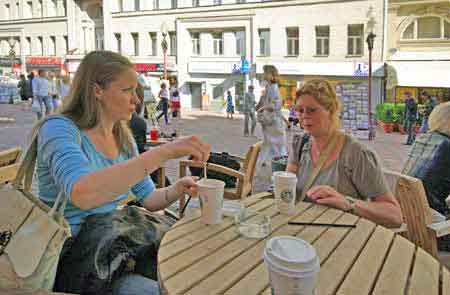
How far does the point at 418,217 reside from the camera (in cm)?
257

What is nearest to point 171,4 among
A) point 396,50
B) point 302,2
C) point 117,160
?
point 302,2

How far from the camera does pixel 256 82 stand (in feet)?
88.3

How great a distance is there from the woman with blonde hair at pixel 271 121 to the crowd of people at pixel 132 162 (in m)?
5.75

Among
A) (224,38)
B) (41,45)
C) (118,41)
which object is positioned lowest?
(224,38)

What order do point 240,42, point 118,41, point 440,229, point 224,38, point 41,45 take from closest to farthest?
point 440,229 → point 240,42 → point 224,38 → point 118,41 → point 41,45

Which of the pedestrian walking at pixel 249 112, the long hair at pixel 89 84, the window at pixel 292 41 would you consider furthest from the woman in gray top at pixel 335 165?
the window at pixel 292 41

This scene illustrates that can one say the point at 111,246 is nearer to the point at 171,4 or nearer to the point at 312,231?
the point at 312,231

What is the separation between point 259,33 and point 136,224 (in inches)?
1038

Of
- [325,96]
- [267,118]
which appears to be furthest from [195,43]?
[325,96]

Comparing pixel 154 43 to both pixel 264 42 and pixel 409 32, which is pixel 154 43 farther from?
pixel 409 32

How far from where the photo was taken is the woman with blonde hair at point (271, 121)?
9273mm

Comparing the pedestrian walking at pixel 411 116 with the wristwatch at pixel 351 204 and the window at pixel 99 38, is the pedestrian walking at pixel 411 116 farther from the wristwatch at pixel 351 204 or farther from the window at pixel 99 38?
the window at pixel 99 38

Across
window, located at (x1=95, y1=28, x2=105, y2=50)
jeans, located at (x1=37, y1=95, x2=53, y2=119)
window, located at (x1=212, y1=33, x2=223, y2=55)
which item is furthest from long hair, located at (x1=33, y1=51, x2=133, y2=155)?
window, located at (x1=95, y1=28, x2=105, y2=50)

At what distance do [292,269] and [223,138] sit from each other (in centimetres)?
1465
